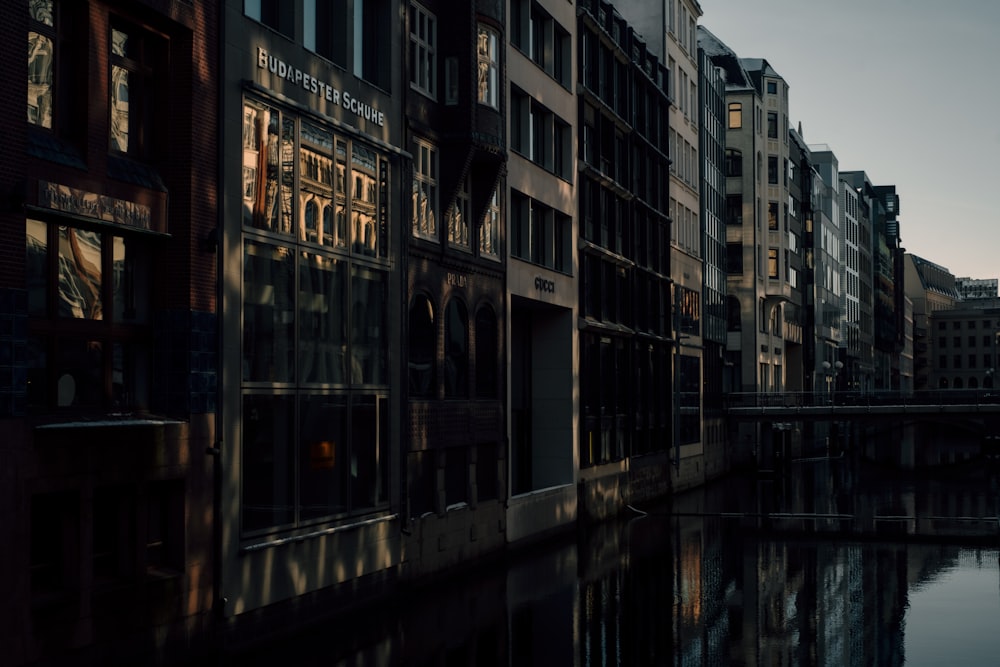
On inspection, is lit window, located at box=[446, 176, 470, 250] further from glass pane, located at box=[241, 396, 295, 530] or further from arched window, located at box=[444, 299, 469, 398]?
glass pane, located at box=[241, 396, 295, 530]

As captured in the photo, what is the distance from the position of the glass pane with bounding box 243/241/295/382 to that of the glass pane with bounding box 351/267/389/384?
2.92 metres

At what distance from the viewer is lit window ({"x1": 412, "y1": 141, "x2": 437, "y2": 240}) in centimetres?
3291

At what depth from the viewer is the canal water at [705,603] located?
2330 cm

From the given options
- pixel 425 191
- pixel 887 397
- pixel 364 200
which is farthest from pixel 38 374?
pixel 887 397

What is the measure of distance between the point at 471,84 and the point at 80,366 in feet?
55.7

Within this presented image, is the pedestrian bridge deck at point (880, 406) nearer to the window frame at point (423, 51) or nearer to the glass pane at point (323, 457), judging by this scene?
the window frame at point (423, 51)

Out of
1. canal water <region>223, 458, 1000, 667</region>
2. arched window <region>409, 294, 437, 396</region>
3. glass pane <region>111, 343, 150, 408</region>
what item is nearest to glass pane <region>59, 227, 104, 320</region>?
glass pane <region>111, 343, 150, 408</region>

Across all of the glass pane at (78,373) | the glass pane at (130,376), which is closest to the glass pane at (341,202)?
the glass pane at (130,376)

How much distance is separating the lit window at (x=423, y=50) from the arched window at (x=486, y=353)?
22.7 feet

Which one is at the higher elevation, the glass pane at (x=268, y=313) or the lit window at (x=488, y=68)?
the lit window at (x=488, y=68)

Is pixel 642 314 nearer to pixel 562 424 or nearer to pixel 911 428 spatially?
pixel 562 424

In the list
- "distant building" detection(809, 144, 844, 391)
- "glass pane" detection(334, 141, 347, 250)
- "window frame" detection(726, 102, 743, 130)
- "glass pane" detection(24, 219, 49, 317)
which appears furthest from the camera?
"distant building" detection(809, 144, 844, 391)

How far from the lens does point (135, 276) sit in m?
21.8

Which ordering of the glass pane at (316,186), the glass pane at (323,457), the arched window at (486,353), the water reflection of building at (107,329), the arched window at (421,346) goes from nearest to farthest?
the water reflection of building at (107,329) < the glass pane at (323,457) < the glass pane at (316,186) < the arched window at (421,346) < the arched window at (486,353)
